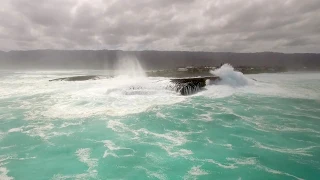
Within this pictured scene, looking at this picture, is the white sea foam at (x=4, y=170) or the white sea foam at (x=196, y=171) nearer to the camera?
the white sea foam at (x=4, y=170)

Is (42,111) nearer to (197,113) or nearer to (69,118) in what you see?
(69,118)

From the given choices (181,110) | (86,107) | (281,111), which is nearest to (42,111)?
(86,107)

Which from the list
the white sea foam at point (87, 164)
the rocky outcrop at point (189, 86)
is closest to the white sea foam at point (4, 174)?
the white sea foam at point (87, 164)

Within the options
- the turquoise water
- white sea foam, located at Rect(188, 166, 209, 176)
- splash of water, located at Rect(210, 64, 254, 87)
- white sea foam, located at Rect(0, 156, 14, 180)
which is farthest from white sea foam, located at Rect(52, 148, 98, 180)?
splash of water, located at Rect(210, 64, 254, 87)

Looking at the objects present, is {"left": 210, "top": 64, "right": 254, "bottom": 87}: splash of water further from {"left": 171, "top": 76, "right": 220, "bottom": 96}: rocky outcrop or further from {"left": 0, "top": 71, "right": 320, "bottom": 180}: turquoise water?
{"left": 0, "top": 71, "right": 320, "bottom": 180}: turquoise water

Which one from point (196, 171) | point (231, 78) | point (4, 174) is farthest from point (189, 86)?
point (4, 174)

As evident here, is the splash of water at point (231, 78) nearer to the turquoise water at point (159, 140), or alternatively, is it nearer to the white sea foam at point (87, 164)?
the turquoise water at point (159, 140)

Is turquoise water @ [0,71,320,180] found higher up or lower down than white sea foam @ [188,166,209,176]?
higher up

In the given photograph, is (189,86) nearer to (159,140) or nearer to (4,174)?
(159,140)
